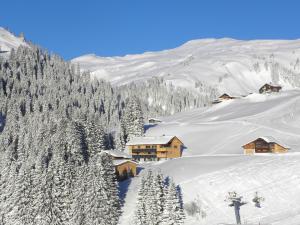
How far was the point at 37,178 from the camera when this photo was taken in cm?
7494

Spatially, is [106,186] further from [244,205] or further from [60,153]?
[244,205]

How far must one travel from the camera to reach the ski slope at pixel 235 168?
7256 cm

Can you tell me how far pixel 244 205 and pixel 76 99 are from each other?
129 meters

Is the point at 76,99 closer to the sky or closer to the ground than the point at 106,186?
closer to the sky

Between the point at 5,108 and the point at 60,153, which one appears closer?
the point at 60,153

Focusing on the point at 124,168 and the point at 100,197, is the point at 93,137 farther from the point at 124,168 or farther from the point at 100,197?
the point at 100,197

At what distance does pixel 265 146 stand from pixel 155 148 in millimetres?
25565

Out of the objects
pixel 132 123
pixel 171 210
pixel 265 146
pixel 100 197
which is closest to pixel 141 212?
pixel 171 210

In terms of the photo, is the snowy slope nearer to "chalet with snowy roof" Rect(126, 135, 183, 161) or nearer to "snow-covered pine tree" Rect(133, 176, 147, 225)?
"chalet with snowy roof" Rect(126, 135, 183, 161)

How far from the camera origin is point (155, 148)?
11225 centimetres

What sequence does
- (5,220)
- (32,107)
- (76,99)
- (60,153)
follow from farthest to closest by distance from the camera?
(76,99) < (32,107) < (60,153) < (5,220)

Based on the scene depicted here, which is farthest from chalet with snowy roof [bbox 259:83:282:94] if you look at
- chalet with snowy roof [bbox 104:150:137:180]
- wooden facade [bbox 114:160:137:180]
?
wooden facade [bbox 114:160:137:180]

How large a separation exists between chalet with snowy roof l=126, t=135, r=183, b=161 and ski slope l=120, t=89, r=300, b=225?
4707mm

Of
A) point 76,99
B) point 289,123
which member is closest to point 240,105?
point 289,123
